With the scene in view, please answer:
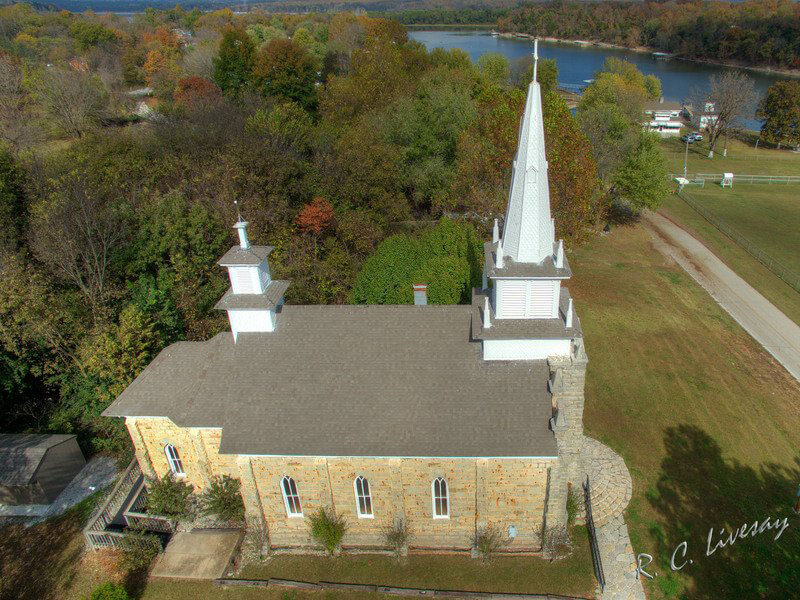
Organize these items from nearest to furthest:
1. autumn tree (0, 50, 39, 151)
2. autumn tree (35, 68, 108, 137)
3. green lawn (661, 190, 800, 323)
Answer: green lawn (661, 190, 800, 323) → autumn tree (0, 50, 39, 151) → autumn tree (35, 68, 108, 137)

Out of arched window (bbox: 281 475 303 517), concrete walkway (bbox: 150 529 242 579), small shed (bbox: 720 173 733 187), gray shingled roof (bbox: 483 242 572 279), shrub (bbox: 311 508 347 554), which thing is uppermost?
gray shingled roof (bbox: 483 242 572 279)

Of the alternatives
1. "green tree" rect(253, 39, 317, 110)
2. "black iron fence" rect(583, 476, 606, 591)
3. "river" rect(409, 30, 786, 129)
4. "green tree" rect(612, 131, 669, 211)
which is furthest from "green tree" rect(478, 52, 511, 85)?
"black iron fence" rect(583, 476, 606, 591)

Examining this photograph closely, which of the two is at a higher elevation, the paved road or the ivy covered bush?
the ivy covered bush

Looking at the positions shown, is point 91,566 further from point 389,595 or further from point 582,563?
point 582,563

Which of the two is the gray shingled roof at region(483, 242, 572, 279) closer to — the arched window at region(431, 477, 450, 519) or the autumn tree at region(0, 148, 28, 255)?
the arched window at region(431, 477, 450, 519)

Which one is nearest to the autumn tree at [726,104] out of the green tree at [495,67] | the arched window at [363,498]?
the green tree at [495,67]
